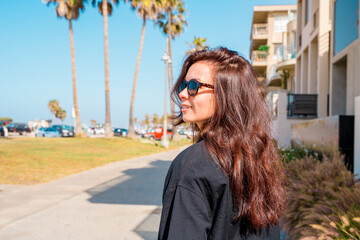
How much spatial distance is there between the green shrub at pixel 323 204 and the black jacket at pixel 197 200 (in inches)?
89.5

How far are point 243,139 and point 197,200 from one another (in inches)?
13.8

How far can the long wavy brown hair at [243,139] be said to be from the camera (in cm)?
136

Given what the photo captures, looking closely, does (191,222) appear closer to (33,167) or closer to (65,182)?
(65,182)

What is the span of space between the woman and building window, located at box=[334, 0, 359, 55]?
9318mm

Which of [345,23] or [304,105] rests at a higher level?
[345,23]

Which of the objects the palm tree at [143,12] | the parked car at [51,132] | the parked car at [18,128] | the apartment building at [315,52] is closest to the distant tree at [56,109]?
the parked car at [18,128]

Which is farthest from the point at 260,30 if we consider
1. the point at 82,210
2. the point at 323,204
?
the point at 323,204

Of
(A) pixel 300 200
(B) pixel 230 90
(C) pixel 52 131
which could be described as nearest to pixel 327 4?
(A) pixel 300 200

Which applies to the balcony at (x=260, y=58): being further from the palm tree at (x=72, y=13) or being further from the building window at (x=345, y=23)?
the building window at (x=345, y=23)

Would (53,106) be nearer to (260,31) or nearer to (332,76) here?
(260,31)

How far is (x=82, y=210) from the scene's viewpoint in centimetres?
670

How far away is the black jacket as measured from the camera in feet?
3.98

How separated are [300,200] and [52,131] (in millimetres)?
41896

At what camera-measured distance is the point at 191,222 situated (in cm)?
121
